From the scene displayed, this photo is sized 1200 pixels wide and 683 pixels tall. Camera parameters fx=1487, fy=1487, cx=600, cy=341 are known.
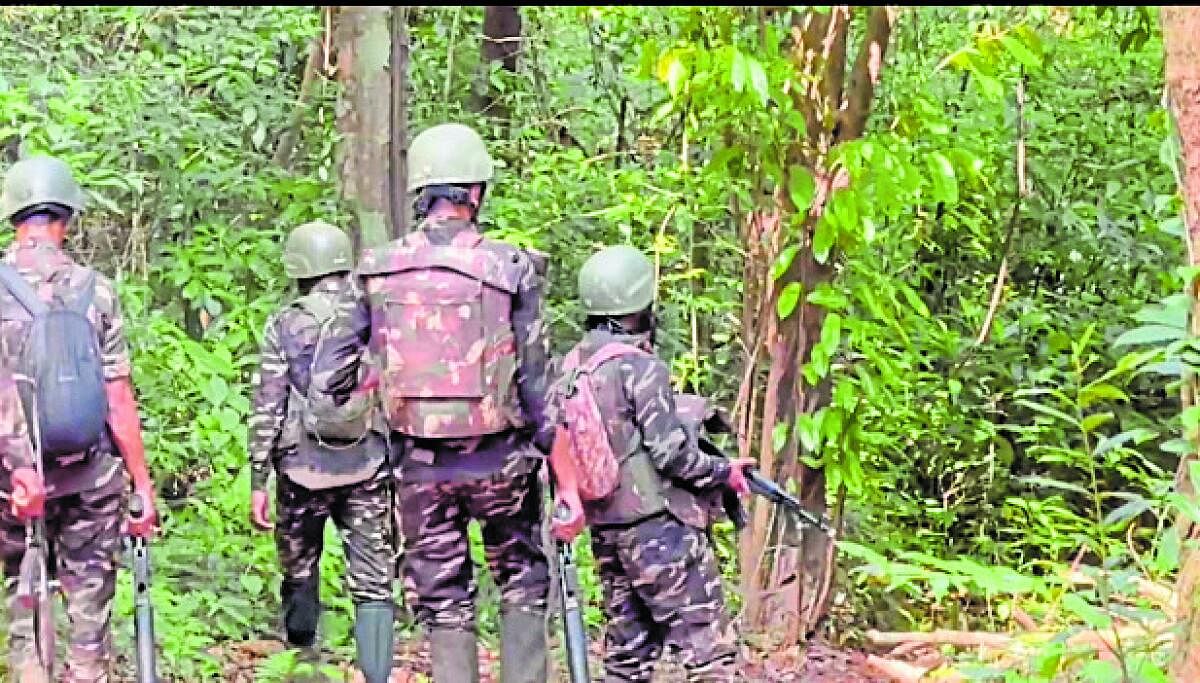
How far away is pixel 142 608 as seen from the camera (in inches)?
195

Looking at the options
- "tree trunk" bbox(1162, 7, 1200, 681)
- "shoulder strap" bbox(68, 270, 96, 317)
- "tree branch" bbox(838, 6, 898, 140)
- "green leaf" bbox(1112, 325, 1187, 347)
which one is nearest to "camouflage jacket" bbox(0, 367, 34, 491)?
"shoulder strap" bbox(68, 270, 96, 317)

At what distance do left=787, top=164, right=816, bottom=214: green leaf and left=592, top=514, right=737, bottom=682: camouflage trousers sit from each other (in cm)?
165

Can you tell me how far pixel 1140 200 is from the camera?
925 cm

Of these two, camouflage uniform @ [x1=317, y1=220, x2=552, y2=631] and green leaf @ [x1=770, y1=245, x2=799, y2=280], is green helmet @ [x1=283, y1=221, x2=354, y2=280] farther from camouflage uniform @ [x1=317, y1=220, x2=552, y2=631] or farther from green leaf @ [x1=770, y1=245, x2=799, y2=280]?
green leaf @ [x1=770, y1=245, x2=799, y2=280]

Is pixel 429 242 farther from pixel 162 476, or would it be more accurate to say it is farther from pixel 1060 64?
pixel 1060 64

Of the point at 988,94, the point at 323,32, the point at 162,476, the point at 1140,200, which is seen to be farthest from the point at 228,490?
the point at 1140,200

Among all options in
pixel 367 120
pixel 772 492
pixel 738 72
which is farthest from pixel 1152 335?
pixel 367 120

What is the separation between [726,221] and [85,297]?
4.63m

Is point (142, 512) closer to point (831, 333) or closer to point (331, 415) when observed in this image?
point (331, 415)

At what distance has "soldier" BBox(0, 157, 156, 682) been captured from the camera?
15.7ft

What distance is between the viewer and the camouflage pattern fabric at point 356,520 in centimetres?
562

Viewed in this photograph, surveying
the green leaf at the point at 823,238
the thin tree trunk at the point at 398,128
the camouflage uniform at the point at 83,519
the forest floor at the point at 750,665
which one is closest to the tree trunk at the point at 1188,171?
the green leaf at the point at 823,238

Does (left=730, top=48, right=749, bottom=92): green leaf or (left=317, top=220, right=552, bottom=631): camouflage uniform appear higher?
(left=730, top=48, right=749, bottom=92): green leaf

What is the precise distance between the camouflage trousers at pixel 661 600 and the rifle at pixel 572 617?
0.16 meters
